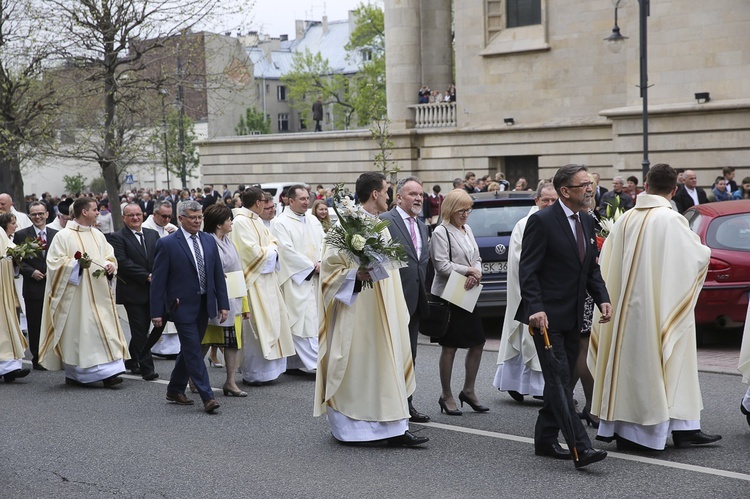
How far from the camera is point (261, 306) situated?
37.2ft

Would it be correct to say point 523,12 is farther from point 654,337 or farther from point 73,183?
point 73,183

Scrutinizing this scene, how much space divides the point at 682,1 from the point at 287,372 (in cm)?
2021

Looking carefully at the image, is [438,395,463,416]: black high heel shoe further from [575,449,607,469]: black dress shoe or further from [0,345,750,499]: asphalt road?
[575,449,607,469]: black dress shoe

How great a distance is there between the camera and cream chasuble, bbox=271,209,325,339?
11.8 meters

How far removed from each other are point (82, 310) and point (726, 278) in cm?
686

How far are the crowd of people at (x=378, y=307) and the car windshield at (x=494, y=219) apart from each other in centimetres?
260

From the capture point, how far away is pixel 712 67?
93.2 feet

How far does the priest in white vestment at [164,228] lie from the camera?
12.9 meters

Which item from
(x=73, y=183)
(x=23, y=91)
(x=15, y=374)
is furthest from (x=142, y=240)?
(x=73, y=183)

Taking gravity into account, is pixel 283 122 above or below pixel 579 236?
above

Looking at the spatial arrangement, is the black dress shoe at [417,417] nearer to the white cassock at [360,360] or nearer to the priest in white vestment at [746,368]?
the white cassock at [360,360]

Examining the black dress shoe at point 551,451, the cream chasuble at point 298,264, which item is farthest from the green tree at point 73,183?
the black dress shoe at point 551,451

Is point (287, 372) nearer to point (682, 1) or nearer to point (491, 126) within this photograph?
point (682, 1)

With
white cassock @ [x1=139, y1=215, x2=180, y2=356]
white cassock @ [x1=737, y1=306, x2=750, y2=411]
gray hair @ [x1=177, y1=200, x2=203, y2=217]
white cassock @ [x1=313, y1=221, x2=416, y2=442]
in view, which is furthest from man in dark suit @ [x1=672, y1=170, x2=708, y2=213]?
white cassock @ [x1=313, y1=221, x2=416, y2=442]
